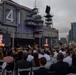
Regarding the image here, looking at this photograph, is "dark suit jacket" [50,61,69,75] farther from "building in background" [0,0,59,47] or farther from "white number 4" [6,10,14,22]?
"white number 4" [6,10,14,22]

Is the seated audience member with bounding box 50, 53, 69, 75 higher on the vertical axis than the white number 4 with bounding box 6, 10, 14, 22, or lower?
lower

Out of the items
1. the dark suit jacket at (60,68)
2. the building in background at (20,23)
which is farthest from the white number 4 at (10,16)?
the dark suit jacket at (60,68)

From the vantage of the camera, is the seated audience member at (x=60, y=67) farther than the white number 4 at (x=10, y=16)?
No

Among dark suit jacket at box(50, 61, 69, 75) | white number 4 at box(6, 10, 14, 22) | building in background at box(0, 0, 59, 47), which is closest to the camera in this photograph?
dark suit jacket at box(50, 61, 69, 75)

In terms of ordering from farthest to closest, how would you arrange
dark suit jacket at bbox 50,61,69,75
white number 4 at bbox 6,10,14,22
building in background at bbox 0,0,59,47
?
1. white number 4 at bbox 6,10,14,22
2. building in background at bbox 0,0,59,47
3. dark suit jacket at bbox 50,61,69,75

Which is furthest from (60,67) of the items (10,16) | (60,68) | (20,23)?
(20,23)

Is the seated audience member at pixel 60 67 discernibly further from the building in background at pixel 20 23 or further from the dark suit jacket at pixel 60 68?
the building in background at pixel 20 23

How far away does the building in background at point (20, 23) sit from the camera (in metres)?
58.6

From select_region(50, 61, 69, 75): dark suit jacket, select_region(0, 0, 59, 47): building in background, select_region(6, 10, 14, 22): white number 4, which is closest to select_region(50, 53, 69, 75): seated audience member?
select_region(50, 61, 69, 75): dark suit jacket

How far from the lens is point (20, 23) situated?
68188 millimetres

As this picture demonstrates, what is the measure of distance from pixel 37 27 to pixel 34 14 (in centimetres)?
459

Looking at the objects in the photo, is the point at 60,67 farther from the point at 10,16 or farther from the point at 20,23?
the point at 20,23

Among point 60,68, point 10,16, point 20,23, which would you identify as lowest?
point 60,68

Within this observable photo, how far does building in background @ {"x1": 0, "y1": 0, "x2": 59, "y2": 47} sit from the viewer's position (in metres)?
58.6
